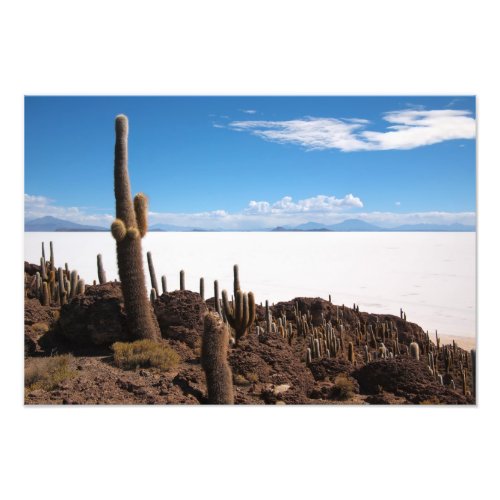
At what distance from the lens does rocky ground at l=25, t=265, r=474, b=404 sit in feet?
18.4

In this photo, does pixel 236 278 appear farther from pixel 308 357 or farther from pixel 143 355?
pixel 143 355

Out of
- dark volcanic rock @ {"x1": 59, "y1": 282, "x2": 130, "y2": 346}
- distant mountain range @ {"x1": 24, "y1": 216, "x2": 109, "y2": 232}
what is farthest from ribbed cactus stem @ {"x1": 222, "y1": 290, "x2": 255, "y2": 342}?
distant mountain range @ {"x1": 24, "y1": 216, "x2": 109, "y2": 232}

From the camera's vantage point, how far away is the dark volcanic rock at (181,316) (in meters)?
7.19

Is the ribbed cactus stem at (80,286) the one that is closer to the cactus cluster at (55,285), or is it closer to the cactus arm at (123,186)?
the cactus cluster at (55,285)

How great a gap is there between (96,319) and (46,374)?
3.78 ft

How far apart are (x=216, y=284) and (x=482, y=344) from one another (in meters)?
3.89

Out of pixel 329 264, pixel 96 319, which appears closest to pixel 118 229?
pixel 96 319

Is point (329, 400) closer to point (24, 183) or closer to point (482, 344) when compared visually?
point (482, 344)

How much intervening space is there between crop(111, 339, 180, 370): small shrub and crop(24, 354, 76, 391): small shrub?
571 millimetres

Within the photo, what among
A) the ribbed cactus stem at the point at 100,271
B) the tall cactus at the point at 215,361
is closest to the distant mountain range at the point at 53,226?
the ribbed cactus stem at the point at 100,271

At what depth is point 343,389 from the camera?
5.82 meters

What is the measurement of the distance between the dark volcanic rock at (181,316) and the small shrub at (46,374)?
160 cm

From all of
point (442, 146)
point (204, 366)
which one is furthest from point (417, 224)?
point (204, 366)

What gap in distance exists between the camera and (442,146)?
593 cm
